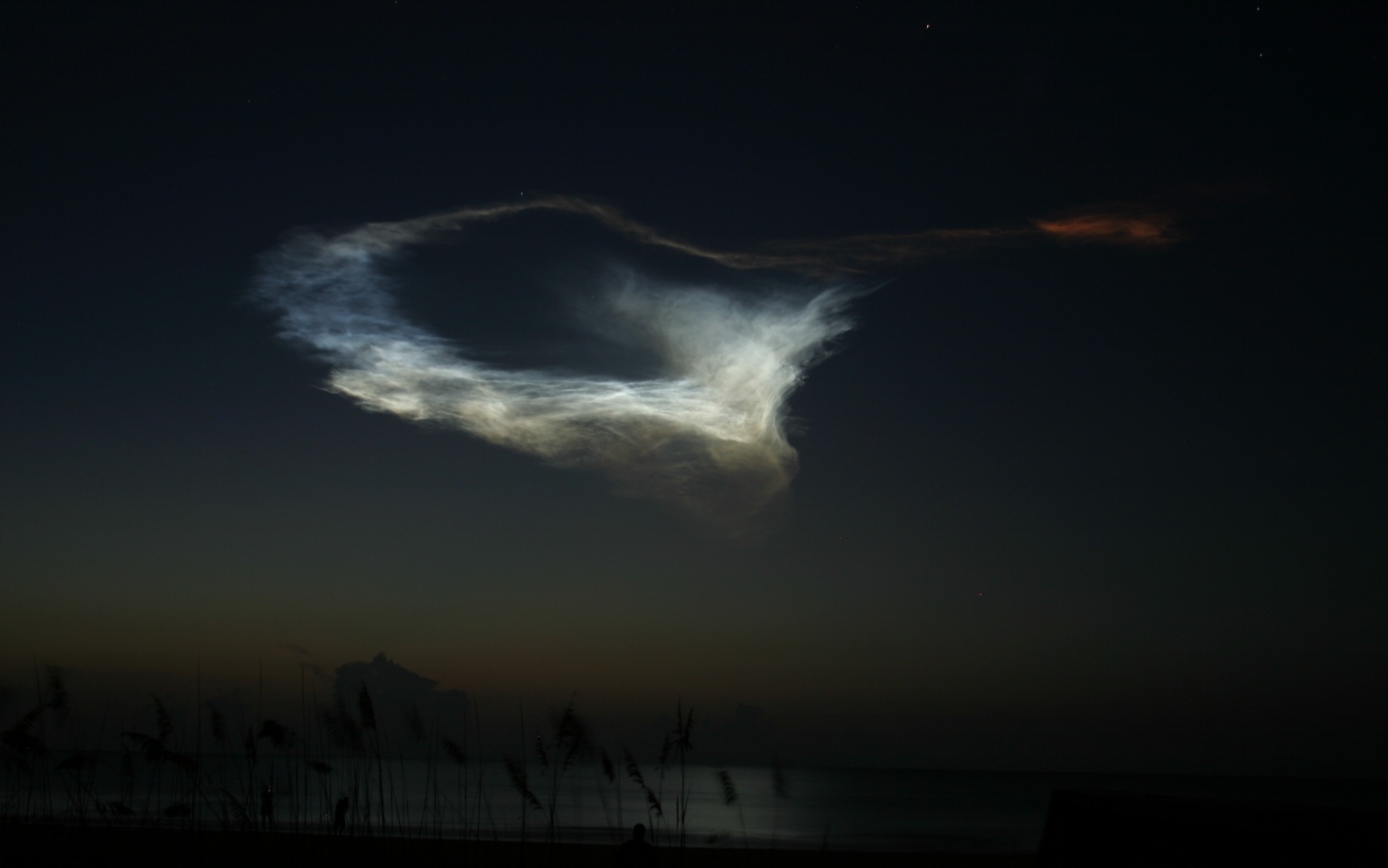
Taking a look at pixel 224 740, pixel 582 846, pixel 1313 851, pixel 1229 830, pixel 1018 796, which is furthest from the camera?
pixel 1018 796

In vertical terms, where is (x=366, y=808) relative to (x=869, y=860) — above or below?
above

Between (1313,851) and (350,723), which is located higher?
(350,723)

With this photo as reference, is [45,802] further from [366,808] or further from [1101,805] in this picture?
[1101,805]


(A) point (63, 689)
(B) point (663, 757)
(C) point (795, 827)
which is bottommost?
(C) point (795, 827)

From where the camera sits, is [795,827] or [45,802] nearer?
[45,802]

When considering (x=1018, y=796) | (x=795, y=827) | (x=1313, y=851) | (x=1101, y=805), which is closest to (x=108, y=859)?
(x=1101, y=805)

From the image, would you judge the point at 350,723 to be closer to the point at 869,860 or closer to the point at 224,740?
the point at 224,740

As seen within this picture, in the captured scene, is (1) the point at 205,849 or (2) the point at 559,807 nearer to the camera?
(1) the point at 205,849

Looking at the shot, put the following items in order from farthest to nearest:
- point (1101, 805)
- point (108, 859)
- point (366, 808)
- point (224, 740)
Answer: point (224, 740), point (366, 808), point (108, 859), point (1101, 805)

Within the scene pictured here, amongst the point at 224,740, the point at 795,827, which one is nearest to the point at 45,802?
the point at 224,740
